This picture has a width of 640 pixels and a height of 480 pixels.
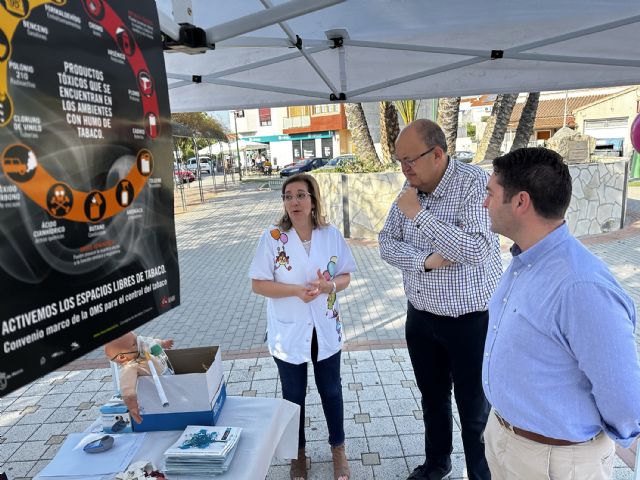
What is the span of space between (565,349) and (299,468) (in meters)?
1.91

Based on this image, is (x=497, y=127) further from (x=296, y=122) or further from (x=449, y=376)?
(x=296, y=122)

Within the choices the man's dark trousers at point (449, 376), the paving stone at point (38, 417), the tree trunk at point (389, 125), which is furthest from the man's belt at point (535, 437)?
the tree trunk at point (389, 125)

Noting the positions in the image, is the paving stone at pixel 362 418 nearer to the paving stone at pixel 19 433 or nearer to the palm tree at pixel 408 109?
the paving stone at pixel 19 433

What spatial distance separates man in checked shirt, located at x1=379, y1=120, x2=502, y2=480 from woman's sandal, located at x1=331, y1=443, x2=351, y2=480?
2.48ft

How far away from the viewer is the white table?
1.53 meters

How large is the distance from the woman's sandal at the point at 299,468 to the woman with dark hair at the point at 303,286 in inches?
9.4

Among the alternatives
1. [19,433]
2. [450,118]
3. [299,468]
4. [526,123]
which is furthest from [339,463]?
[526,123]

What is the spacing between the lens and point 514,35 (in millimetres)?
2838

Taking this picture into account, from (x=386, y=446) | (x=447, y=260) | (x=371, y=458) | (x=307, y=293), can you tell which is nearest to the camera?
(x=447, y=260)

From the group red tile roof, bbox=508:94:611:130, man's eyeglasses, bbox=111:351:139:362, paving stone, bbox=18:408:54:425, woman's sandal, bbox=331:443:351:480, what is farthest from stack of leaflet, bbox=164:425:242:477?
red tile roof, bbox=508:94:611:130

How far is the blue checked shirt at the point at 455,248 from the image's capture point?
6.44 feet

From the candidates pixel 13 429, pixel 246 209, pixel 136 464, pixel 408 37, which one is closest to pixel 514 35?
pixel 408 37

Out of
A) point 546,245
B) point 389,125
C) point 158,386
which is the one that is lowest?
point 158,386

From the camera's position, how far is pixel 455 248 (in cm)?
194
